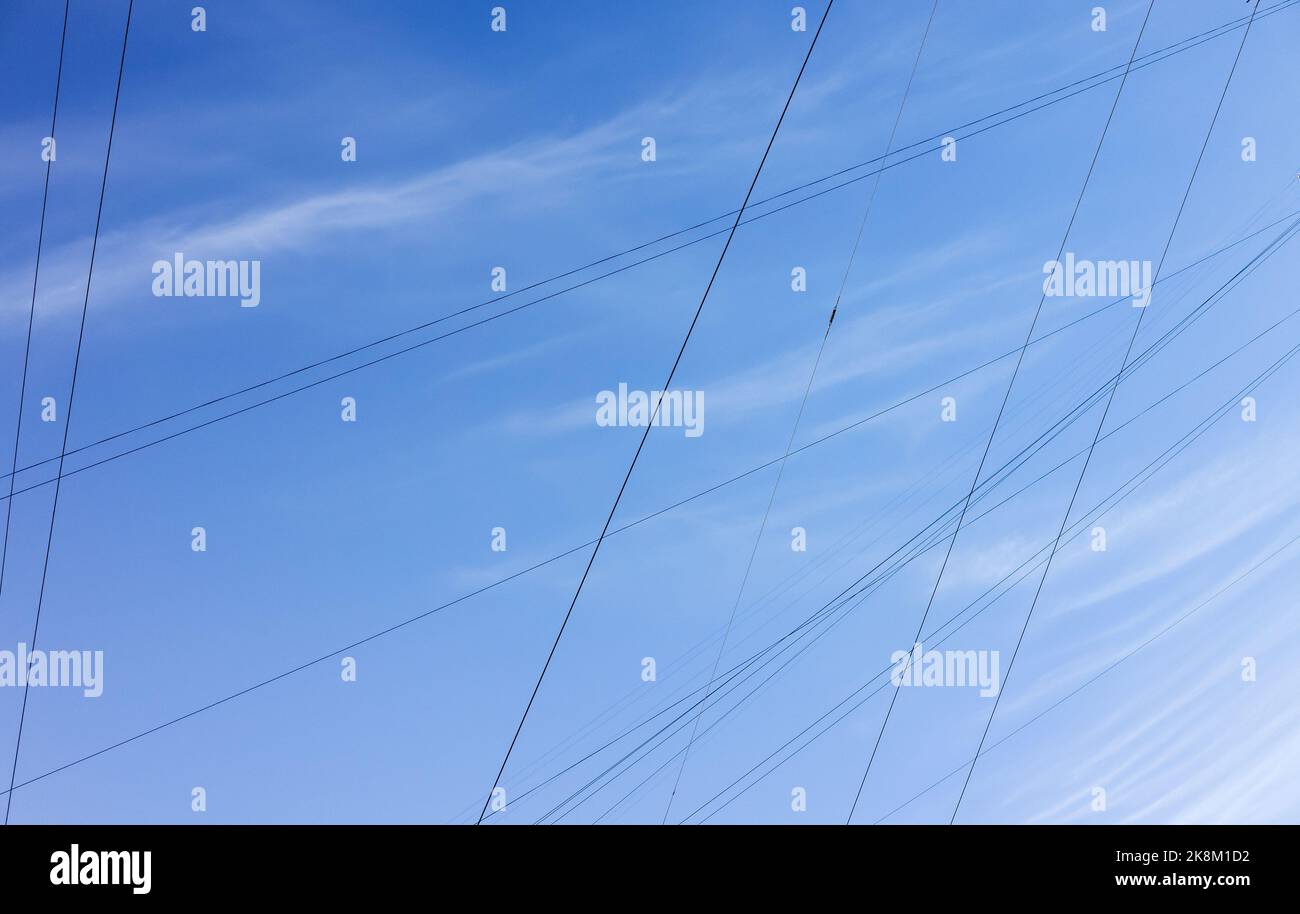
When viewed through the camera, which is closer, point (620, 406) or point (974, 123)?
point (620, 406)

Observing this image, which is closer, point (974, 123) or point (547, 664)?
point (547, 664)
